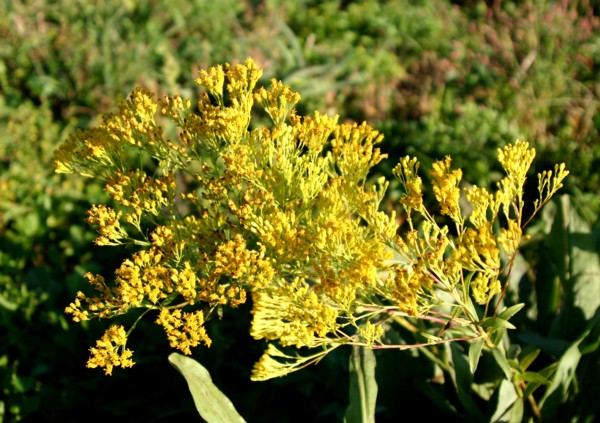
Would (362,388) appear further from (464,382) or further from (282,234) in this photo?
(282,234)

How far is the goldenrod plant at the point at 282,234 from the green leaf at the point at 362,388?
33 centimetres

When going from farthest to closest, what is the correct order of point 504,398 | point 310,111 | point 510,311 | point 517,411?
point 310,111, point 504,398, point 517,411, point 510,311

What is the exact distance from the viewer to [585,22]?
5652mm

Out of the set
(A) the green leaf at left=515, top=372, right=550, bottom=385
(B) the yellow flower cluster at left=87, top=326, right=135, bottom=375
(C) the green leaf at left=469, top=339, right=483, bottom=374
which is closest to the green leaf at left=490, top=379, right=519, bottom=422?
(A) the green leaf at left=515, top=372, right=550, bottom=385

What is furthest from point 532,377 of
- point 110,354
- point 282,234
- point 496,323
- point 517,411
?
point 110,354

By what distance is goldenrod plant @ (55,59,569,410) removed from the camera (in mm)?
1736

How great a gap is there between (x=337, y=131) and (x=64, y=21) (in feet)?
16.3

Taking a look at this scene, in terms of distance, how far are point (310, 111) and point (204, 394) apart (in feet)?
11.5

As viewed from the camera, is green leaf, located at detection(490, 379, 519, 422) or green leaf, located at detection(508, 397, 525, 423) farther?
green leaf, located at detection(490, 379, 519, 422)

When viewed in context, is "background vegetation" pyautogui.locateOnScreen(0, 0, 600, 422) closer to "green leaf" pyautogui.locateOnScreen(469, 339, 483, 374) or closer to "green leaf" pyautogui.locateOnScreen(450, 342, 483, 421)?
"green leaf" pyautogui.locateOnScreen(450, 342, 483, 421)

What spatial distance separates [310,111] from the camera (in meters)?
5.33

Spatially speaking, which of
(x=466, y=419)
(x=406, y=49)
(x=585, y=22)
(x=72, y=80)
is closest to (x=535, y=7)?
(x=585, y=22)

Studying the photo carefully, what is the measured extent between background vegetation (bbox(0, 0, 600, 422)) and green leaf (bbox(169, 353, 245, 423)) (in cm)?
80

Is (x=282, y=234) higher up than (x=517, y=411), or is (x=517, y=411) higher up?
(x=282, y=234)
